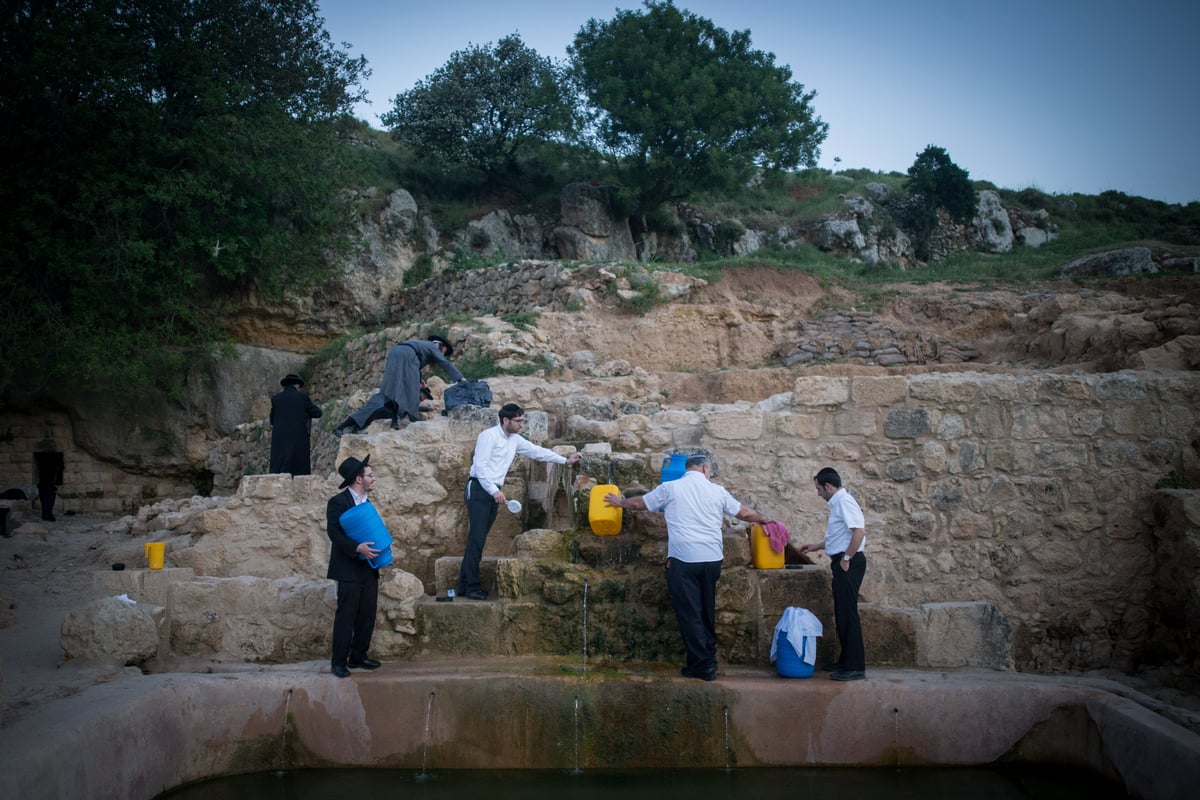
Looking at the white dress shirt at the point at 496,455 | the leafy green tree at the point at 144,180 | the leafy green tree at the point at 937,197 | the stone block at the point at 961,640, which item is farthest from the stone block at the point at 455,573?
the leafy green tree at the point at 937,197

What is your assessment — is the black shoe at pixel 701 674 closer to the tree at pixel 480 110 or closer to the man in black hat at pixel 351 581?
the man in black hat at pixel 351 581

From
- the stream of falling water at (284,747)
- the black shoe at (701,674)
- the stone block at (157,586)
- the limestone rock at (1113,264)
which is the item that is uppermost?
the limestone rock at (1113,264)

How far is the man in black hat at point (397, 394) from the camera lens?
316 inches

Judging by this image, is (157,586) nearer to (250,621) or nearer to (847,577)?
(250,621)

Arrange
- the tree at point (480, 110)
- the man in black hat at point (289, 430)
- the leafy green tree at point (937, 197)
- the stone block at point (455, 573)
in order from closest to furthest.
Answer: the stone block at point (455, 573) < the man in black hat at point (289, 430) < the tree at point (480, 110) < the leafy green tree at point (937, 197)

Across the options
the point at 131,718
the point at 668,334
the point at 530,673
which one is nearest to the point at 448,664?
the point at 530,673

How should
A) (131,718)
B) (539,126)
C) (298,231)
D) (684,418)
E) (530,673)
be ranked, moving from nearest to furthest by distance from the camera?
(131,718), (530,673), (684,418), (298,231), (539,126)

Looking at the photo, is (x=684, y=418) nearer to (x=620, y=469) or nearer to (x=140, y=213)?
(x=620, y=469)

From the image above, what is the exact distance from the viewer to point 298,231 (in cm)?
1728

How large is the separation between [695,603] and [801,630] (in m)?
0.68

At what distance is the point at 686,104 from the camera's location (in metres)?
19.3

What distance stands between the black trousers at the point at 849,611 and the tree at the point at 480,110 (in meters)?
17.5

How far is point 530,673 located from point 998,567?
13.8 ft

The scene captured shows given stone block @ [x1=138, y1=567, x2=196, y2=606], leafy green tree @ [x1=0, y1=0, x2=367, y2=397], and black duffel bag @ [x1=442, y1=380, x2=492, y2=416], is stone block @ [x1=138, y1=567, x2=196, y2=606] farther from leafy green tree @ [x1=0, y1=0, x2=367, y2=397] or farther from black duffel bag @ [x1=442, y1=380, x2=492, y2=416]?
leafy green tree @ [x1=0, y1=0, x2=367, y2=397]
